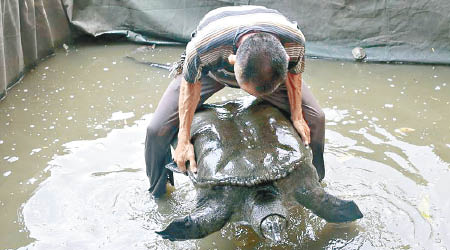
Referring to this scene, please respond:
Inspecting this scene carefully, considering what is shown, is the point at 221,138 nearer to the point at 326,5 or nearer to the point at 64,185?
the point at 64,185

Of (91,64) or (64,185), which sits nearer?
(64,185)

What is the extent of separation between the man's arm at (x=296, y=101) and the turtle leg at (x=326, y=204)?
385 mm

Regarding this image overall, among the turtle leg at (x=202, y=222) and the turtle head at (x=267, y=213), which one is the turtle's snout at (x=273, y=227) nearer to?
the turtle head at (x=267, y=213)

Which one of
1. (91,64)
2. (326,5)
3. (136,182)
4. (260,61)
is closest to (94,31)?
(91,64)

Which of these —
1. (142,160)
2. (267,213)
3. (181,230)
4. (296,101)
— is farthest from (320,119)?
(142,160)

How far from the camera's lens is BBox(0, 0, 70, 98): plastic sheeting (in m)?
5.43

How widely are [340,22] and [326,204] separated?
370cm

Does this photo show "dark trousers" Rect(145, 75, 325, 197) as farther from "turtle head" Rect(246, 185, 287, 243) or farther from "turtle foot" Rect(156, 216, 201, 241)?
"turtle foot" Rect(156, 216, 201, 241)

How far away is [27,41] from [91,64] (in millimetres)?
761

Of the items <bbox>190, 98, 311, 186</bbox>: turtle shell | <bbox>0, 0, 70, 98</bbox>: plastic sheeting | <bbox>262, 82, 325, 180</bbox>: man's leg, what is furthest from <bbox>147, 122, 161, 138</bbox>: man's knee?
<bbox>0, 0, 70, 98</bbox>: plastic sheeting

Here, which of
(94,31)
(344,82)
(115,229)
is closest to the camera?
(115,229)

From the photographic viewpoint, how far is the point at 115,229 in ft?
11.2

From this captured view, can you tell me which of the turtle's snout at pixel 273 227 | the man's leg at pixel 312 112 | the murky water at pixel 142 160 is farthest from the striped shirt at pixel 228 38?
the murky water at pixel 142 160

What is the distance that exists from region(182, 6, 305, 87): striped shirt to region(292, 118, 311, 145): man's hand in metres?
0.38
